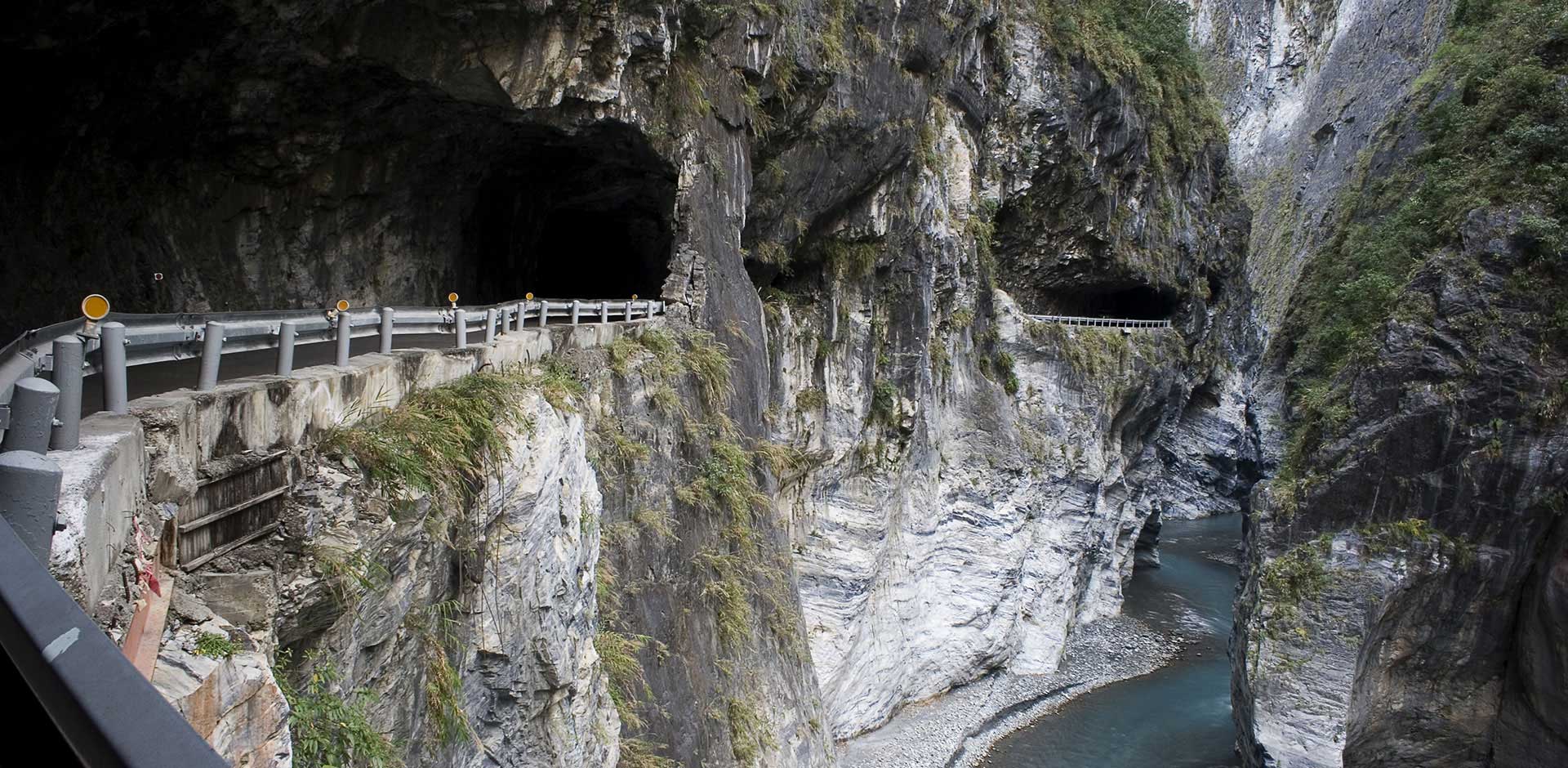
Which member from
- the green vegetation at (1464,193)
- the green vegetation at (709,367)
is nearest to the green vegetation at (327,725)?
the green vegetation at (709,367)

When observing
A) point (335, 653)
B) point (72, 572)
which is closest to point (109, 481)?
point (72, 572)

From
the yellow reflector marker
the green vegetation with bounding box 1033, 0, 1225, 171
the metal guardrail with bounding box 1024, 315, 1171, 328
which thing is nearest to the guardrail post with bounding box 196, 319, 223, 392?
the yellow reflector marker

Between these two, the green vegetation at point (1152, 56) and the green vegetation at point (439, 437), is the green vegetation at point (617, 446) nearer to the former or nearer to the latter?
the green vegetation at point (439, 437)

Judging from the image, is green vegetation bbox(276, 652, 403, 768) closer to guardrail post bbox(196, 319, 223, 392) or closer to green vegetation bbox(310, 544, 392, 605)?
green vegetation bbox(310, 544, 392, 605)

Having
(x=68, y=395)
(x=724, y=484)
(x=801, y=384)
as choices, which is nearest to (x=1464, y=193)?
(x=801, y=384)

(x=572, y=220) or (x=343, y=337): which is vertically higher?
(x=572, y=220)

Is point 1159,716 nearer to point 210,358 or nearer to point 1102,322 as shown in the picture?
point 1102,322
